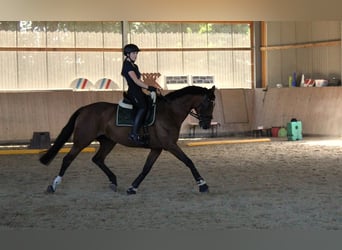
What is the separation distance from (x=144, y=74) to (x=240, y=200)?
1354 cm

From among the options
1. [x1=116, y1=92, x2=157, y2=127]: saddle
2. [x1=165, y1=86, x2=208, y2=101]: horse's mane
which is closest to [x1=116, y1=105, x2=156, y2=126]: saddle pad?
[x1=116, y1=92, x2=157, y2=127]: saddle

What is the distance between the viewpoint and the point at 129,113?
29.3 ft

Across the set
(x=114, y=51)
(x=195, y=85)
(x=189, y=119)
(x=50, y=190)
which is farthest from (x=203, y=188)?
(x=114, y=51)

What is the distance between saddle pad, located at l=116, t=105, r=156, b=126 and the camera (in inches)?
347

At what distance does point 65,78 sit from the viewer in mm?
20906

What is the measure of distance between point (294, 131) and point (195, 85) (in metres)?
3.14

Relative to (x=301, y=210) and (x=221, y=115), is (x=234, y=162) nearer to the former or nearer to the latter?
(x=301, y=210)

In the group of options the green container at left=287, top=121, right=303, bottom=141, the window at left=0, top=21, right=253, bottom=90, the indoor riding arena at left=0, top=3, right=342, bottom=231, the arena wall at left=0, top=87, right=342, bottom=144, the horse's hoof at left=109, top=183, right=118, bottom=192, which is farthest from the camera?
the window at left=0, top=21, right=253, bottom=90

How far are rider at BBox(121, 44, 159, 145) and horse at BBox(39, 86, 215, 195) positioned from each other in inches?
7.2

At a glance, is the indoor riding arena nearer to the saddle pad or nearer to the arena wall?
the arena wall

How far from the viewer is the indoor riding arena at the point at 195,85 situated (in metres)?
11.6

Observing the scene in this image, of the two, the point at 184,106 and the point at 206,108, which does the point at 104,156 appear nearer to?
the point at 184,106

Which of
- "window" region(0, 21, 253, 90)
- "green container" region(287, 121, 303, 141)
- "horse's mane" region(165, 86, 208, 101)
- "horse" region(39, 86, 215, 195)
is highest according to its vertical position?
"window" region(0, 21, 253, 90)
